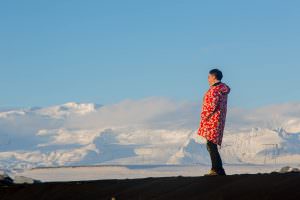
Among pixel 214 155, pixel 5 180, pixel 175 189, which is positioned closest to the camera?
pixel 175 189

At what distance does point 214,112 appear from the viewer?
18.5 meters

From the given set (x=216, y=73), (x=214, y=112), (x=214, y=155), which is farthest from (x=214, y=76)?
(x=214, y=155)

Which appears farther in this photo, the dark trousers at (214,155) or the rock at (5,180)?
the rock at (5,180)

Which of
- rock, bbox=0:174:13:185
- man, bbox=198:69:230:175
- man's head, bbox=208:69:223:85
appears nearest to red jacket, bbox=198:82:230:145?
man, bbox=198:69:230:175

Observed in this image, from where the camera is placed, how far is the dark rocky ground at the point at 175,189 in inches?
520

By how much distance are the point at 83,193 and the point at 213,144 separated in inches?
121

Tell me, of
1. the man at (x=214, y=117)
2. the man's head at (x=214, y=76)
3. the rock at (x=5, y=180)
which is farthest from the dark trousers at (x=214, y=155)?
the rock at (x=5, y=180)

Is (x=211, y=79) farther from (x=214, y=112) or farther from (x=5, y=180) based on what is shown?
(x=5, y=180)

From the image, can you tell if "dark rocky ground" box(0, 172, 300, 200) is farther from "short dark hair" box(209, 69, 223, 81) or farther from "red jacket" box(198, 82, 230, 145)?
"short dark hair" box(209, 69, 223, 81)

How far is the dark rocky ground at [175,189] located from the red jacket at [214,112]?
131 cm

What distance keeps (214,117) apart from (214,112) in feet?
0.35

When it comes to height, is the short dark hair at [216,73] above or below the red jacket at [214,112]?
above

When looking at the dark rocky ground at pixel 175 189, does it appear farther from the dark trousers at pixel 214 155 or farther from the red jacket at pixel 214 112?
the red jacket at pixel 214 112

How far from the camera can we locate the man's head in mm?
18438
